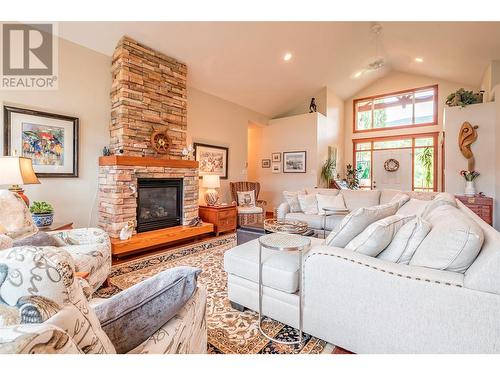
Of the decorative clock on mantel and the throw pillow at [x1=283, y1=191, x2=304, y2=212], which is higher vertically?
the decorative clock on mantel

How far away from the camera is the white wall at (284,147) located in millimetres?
6102

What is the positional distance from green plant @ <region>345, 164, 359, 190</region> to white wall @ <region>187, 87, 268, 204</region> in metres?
3.04

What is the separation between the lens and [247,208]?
504cm

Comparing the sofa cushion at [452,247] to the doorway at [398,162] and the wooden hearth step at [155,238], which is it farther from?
the doorway at [398,162]

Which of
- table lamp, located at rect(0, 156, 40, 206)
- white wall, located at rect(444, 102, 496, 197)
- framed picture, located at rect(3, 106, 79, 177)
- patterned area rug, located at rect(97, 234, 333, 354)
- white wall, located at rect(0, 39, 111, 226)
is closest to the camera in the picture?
patterned area rug, located at rect(97, 234, 333, 354)

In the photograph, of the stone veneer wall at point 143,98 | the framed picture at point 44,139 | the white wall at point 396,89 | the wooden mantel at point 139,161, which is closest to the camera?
the framed picture at point 44,139

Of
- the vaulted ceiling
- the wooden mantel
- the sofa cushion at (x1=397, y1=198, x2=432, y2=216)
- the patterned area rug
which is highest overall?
the vaulted ceiling

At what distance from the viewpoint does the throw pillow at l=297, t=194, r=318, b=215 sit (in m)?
4.11

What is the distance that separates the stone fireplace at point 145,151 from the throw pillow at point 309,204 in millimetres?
1868

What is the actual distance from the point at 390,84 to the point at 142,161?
22.4 feet

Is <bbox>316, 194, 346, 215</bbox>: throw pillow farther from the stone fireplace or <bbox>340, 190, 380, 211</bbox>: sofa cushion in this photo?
the stone fireplace

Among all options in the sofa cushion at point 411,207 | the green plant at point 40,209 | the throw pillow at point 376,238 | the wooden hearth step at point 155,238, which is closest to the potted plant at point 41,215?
the green plant at point 40,209

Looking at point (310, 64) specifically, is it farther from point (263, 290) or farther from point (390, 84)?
point (263, 290)

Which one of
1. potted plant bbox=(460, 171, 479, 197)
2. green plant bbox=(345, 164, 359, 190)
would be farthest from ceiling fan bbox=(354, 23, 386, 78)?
potted plant bbox=(460, 171, 479, 197)
